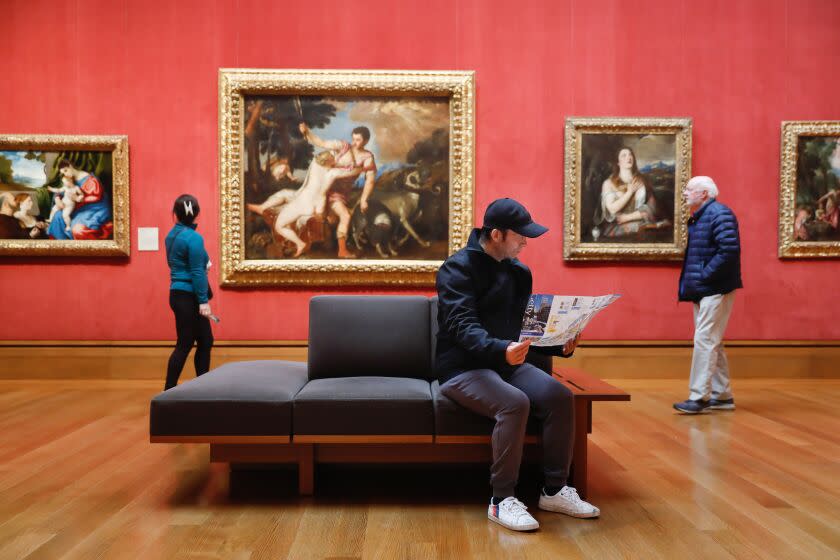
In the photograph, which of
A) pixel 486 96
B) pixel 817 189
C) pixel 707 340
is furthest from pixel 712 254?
pixel 486 96

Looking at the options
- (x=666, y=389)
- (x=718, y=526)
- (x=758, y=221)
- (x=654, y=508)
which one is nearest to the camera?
(x=718, y=526)

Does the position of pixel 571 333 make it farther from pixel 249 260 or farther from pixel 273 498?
pixel 249 260

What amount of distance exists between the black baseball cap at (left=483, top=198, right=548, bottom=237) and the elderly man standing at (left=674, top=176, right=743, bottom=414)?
3215mm

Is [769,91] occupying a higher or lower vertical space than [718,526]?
higher

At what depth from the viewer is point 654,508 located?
361 cm

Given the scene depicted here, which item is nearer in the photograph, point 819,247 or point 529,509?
point 529,509

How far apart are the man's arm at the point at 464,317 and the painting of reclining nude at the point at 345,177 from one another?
3882 mm

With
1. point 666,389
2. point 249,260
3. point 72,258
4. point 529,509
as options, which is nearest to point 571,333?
point 529,509

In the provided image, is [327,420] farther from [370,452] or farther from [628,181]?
[628,181]

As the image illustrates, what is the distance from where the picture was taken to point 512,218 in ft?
11.7

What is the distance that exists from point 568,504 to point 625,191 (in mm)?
4855

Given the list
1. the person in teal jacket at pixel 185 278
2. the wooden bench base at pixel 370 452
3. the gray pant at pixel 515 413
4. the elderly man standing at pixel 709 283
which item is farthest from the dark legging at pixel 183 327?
the elderly man standing at pixel 709 283

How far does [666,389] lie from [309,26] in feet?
18.8

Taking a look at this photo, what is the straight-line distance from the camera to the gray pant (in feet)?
11.2
